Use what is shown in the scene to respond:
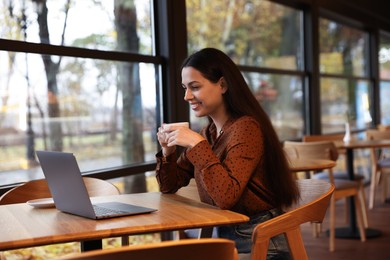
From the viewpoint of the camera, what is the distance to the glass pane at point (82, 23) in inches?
123

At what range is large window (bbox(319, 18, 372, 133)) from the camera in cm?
689

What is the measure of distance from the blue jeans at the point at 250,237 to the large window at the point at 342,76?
4.76m

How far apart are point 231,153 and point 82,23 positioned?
1962 millimetres

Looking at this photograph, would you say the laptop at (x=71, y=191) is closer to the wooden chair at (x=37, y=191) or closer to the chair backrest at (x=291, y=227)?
the chair backrest at (x=291, y=227)

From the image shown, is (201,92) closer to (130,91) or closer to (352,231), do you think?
(130,91)

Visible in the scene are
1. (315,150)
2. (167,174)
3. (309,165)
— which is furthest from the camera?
(315,150)

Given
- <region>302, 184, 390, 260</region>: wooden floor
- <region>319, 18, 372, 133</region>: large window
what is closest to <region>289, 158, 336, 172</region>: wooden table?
<region>302, 184, 390, 260</region>: wooden floor

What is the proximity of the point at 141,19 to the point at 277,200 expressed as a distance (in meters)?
2.31

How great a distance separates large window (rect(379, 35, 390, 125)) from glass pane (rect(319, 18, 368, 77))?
801 millimetres

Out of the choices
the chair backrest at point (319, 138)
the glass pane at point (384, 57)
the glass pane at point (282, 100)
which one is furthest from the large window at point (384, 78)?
the chair backrest at point (319, 138)

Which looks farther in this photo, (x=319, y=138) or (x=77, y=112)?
(x=319, y=138)

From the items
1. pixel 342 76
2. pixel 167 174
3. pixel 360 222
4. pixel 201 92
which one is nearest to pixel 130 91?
pixel 167 174

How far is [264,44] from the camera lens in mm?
5770

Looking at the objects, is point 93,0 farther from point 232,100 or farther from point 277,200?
point 277,200
